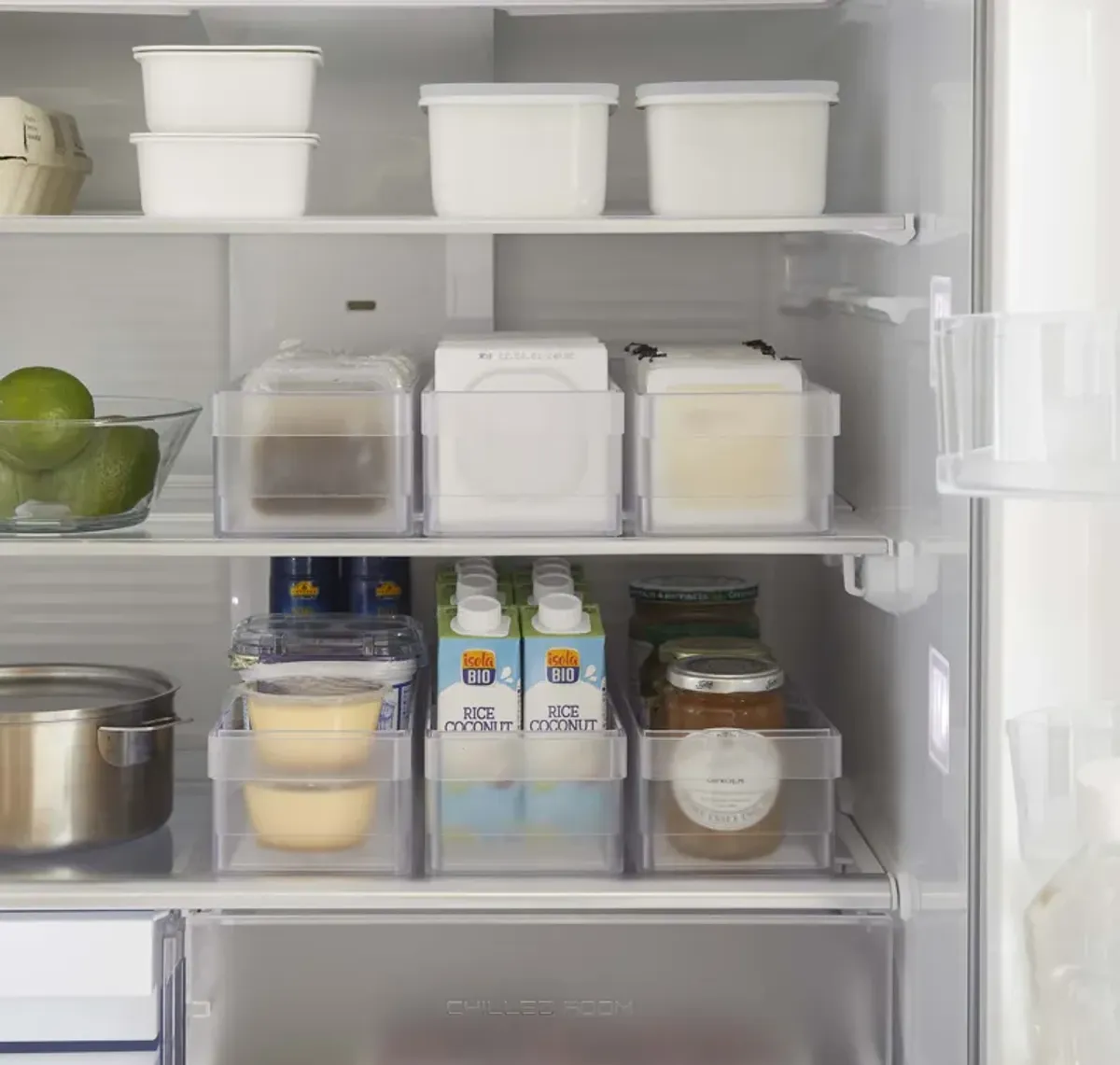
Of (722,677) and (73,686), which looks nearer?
(722,677)

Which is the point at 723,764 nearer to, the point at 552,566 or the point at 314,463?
the point at 552,566

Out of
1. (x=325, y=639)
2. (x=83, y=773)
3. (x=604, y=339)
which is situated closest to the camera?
(x=83, y=773)

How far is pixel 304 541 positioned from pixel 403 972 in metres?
0.48

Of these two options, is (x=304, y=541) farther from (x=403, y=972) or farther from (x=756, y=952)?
(x=756, y=952)

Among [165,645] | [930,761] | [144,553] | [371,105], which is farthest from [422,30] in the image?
[930,761]

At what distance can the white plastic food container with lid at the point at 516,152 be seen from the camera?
5.56 ft

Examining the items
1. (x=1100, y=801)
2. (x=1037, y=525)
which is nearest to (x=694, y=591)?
(x=1037, y=525)

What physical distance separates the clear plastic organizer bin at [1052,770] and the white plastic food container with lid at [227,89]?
99 cm

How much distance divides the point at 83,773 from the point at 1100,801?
3.69 ft

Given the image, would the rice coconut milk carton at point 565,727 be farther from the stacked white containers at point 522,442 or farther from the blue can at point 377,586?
the blue can at point 377,586

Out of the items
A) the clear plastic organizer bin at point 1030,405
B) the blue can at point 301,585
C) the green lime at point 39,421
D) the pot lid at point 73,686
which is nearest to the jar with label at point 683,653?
the blue can at point 301,585

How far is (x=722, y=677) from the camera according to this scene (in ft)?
5.74

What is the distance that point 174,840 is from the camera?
1.87m

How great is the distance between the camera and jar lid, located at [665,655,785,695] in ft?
5.72
